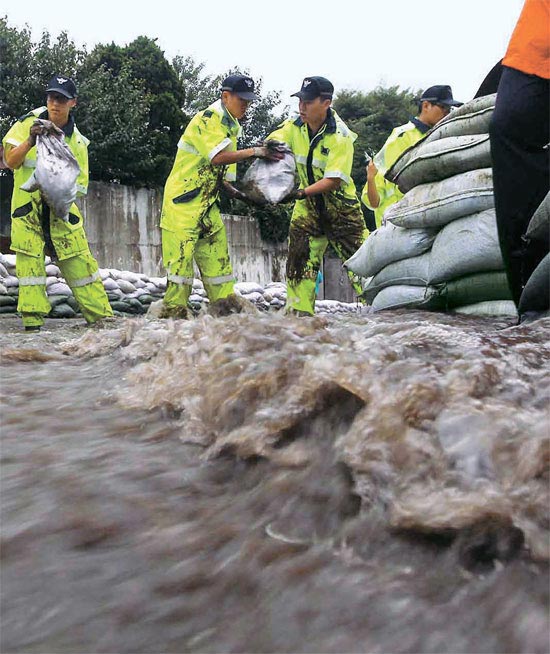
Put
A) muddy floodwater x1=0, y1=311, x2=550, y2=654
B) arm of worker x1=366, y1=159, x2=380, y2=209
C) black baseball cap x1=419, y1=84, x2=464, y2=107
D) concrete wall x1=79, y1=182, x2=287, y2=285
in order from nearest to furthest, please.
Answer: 1. muddy floodwater x1=0, y1=311, x2=550, y2=654
2. black baseball cap x1=419, y1=84, x2=464, y2=107
3. arm of worker x1=366, y1=159, x2=380, y2=209
4. concrete wall x1=79, y1=182, x2=287, y2=285

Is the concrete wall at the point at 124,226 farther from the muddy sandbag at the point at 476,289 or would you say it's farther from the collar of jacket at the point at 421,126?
the muddy sandbag at the point at 476,289

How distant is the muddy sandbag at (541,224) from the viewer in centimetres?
211

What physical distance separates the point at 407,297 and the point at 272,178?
4.41ft

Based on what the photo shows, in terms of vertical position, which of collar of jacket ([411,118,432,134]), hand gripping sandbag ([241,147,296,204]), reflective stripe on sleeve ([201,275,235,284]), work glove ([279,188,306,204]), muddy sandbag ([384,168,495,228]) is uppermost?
collar of jacket ([411,118,432,134])

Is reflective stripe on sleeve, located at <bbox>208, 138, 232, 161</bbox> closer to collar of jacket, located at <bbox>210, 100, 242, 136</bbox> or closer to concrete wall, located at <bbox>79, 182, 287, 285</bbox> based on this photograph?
collar of jacket, located at <bbox>210, 100, 242, 136</bbox>

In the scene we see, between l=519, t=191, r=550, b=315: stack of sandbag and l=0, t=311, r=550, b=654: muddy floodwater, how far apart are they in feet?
2.74

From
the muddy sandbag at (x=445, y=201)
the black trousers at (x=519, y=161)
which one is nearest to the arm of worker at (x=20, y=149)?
the muddy sandbag at (x=445, y=201)

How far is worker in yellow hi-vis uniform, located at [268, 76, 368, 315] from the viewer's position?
14.9 ft

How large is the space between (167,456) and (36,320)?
12.1 ft

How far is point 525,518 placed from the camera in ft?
2.42

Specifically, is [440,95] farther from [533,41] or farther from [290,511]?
[290,511]

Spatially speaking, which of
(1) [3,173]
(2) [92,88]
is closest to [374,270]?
(1) [3,173]

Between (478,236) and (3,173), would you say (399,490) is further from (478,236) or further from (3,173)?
(3,173)

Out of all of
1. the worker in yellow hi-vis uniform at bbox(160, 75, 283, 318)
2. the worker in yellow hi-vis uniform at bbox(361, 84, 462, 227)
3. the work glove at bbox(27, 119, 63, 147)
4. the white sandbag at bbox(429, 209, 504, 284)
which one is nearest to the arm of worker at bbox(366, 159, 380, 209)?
the worker in yellow hi-vis uniform at bbox(361, 84, 462, 227)
